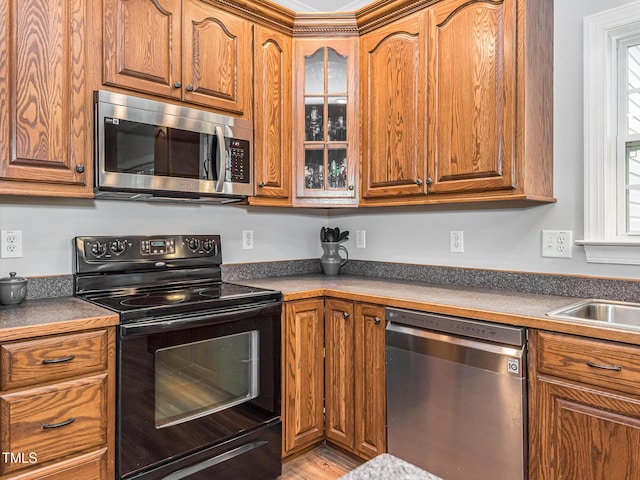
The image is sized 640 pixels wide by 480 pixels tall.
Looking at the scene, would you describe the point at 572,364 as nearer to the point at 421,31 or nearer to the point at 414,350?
the point at 414,350

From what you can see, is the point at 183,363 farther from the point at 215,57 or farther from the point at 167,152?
the point at 215,57

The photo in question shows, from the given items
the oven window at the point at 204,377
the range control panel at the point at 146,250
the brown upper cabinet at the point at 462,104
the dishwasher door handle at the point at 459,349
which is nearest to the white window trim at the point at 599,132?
the brown upper cabinet at the point at 462,104

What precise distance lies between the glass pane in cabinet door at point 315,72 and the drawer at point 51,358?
170cm

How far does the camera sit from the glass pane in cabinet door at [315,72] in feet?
8.11

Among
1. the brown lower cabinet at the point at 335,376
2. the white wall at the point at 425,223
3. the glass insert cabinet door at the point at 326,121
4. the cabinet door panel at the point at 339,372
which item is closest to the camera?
the white wall at the point at 425,223

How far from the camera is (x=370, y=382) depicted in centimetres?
204

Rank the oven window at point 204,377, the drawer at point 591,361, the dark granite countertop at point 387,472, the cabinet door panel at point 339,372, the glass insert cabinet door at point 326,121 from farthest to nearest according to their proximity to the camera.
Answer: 1. the glass insert cabinet door at point 326,121
2. the cabinet door panel at point 339,372
3. the oven window at point 204,377
4. the drawer at point 591,361
5. the dark granite countertop at point 387,472

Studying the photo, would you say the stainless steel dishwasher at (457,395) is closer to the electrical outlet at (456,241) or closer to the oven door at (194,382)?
the oven door at (194,382)

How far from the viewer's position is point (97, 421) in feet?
4.92

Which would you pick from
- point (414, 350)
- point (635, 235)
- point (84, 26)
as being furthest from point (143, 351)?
point (635, 235)

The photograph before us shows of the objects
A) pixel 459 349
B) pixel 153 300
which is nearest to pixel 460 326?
pixel 459 349

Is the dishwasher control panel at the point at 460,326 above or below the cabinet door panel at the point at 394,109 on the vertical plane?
below

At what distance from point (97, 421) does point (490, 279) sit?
187cm

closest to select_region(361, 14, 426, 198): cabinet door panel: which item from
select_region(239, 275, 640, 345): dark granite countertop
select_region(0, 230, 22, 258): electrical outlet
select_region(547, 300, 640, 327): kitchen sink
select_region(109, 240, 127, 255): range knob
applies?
select_region(239, 275, 640, 345): dark granite countertop
